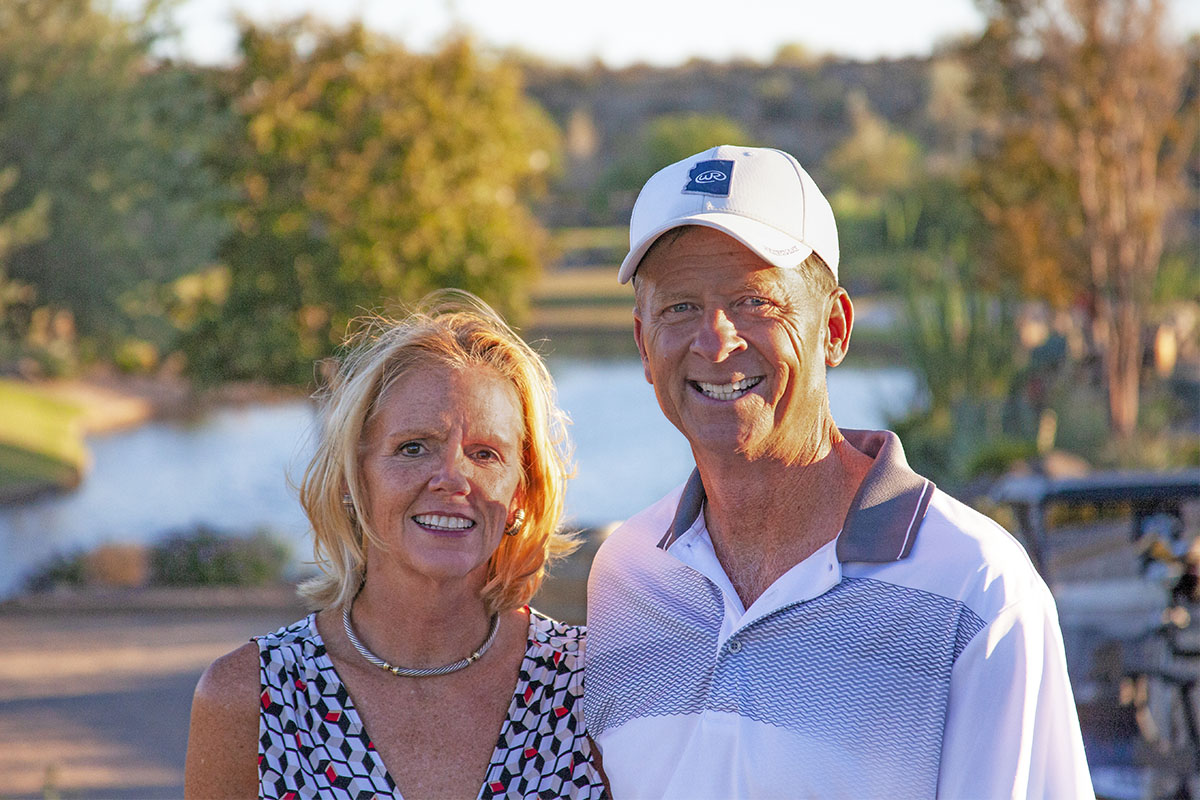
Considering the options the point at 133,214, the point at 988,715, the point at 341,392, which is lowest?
the point at 988,715

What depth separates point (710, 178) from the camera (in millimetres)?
2266

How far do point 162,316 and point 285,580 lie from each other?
3111mm

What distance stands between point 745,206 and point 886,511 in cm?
58

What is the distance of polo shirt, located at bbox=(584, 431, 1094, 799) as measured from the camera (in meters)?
1.94

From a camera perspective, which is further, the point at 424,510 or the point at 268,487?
the point at 268,487

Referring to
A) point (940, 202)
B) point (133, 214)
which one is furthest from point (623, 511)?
point (940, 202)

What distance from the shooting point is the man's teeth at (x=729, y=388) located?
89.4 inches

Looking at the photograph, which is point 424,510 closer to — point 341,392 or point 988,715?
point 341,392

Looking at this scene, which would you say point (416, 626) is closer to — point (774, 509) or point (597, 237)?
point (774, 509)

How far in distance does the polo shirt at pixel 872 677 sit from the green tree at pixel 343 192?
32.2 feet

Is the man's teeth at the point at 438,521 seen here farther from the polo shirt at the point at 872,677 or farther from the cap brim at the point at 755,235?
the cap brim at the point at 755,235

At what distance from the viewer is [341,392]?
259cm

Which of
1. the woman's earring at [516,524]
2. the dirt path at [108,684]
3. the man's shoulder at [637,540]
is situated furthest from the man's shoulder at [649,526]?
the dirt path at [108,684]

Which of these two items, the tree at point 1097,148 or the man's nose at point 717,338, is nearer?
the man's nose at point 717,338
